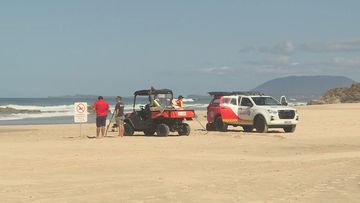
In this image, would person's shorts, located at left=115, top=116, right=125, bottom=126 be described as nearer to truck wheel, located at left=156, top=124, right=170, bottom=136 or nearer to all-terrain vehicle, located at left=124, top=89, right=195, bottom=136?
all-terrain vehicle, located at left=124, top=89, right=195, bottom=136

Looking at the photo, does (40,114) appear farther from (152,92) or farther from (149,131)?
(152,92)

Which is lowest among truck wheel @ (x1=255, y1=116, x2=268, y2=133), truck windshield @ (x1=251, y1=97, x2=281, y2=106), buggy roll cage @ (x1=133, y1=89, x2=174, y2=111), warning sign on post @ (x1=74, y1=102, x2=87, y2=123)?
truck wheel @ (x1=255, y1=116, x2=268, y2=133)

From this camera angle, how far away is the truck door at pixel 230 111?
25297 mm

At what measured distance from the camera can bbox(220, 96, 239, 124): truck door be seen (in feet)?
83.0

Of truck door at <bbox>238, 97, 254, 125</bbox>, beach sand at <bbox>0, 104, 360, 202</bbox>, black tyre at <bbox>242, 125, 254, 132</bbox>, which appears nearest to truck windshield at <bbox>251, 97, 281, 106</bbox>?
truck door at <bbox>238, 97, 254, 125</bbox>

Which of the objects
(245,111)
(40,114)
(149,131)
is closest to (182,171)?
(149,131)

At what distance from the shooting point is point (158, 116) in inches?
870

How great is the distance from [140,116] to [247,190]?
43.8 ft

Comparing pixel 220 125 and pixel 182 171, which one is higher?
pixel 220 125

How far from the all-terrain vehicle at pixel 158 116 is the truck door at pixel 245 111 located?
332cm

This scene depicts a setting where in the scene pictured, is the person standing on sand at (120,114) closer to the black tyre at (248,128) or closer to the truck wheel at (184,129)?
the truck wheel at (184,129)

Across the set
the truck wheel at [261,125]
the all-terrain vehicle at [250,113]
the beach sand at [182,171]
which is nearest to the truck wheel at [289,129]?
the all-terrain vehicle at [250,113]

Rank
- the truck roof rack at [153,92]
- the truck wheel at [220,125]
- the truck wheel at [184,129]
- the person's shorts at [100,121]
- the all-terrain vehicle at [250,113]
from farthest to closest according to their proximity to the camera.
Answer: the truck wheel at [220,125] < the all-terrain vehicle at [250,113] < the truck wheel at [184,129] < the truck roof rack at [153,92] < the person's shorts at [100,121]

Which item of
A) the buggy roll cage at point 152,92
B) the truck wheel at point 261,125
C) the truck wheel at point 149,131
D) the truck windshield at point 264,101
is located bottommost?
the truck wheel at point 149,131
